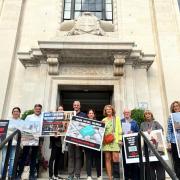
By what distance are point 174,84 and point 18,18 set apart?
673 centimetres

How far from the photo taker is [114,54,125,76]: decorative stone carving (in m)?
9.95

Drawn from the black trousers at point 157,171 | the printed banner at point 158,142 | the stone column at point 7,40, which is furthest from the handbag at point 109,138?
the stone column at point 7,40

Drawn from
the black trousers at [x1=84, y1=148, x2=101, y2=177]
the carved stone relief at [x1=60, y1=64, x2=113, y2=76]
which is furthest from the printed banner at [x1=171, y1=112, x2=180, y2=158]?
the carved stone relief at [x1=60, y1=64, x2=113, y2=76]

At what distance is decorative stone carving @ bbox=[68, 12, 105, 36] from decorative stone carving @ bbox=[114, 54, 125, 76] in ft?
4.44

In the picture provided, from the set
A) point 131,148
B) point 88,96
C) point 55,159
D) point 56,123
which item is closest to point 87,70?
point 88,96

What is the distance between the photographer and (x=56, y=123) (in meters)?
7.16

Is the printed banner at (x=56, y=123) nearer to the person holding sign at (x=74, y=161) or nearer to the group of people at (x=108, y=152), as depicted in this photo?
the group of people at (x=108, y=152)

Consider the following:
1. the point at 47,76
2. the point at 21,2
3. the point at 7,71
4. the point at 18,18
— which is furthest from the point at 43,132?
the point at 21,2

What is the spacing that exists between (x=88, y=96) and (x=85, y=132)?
513 cm

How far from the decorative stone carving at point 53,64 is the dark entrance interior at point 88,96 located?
0.74m

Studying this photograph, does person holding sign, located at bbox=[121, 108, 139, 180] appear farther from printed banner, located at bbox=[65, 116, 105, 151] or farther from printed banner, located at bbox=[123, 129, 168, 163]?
printed banner, located at bbox=[65, 116, 105, 151]

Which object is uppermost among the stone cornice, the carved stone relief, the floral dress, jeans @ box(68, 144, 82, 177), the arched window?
the arched window

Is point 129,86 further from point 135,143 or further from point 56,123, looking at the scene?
point 135,143

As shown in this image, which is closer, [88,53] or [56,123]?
[56,123]
